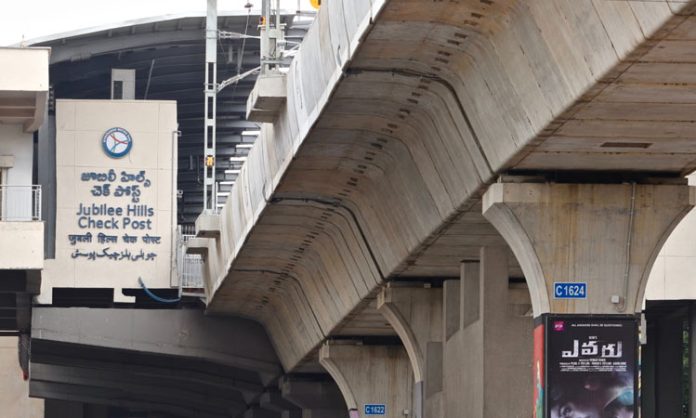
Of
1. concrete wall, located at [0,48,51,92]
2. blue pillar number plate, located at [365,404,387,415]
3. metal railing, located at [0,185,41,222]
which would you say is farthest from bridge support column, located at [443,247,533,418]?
metal railing, located at [0,185,41,222]

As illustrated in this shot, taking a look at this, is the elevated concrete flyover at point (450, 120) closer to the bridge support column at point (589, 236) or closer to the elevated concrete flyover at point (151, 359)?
the bridge support column at point (589, 236)

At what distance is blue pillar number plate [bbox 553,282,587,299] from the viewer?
24359 millimetres

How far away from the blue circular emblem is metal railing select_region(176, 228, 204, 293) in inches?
122

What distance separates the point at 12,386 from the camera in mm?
85812

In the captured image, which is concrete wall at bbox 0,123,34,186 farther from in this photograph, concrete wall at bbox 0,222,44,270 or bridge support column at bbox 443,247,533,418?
bridge support column at bbox 443,247,533,418

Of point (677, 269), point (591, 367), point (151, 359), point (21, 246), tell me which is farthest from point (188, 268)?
point (591, 367)

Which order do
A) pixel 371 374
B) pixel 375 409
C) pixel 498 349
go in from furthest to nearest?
pixel 375 409
pixel 371 374
pixel 498 349

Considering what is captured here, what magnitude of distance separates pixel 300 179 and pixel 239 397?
48.4 metres

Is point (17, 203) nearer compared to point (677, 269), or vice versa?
point (677, 269)

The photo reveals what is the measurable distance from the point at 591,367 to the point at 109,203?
111ft

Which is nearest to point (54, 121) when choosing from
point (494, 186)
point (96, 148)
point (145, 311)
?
point (96, 148)

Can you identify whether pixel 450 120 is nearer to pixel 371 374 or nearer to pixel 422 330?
pixel 422 330

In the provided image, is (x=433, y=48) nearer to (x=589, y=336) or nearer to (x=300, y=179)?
(x=589, y=336)

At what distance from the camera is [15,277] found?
53.2 meters
